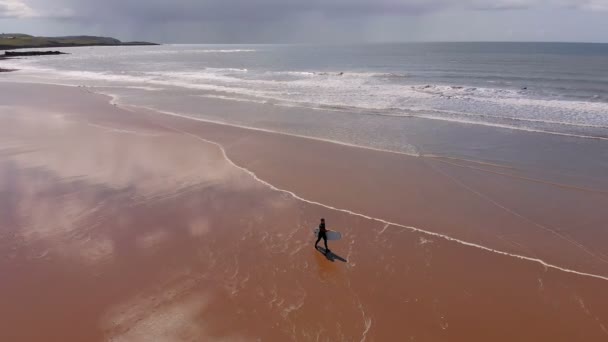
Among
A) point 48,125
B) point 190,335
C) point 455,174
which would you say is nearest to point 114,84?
point 48,125

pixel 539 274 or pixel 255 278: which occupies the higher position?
pixel 539 274

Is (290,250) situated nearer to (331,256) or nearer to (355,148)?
(331,256)

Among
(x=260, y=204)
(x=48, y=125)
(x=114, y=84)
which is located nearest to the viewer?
(x=260, y=204)

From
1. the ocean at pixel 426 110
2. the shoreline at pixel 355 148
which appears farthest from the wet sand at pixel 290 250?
the ocean at pixel 426 110

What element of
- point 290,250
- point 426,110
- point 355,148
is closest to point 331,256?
point 290,250

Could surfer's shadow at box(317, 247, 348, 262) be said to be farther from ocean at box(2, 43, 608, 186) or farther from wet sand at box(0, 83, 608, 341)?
ocean at box(2, 43, 608, 186)

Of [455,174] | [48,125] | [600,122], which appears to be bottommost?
[48,125]

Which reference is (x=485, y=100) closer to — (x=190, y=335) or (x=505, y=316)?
(x=505, y=316)

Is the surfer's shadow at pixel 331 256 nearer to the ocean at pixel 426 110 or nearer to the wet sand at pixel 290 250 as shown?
the wet sand at pixel 290 250
